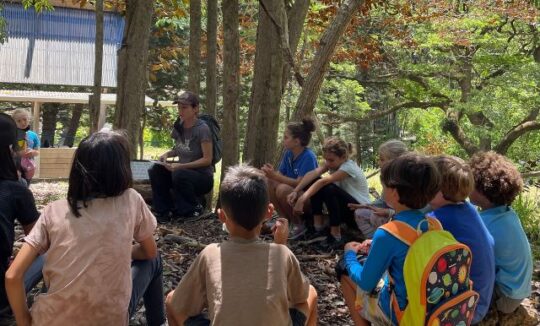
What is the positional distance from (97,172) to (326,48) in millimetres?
3165

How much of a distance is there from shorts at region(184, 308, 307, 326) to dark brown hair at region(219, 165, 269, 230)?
437 mm

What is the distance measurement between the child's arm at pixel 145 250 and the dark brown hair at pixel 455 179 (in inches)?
58.2

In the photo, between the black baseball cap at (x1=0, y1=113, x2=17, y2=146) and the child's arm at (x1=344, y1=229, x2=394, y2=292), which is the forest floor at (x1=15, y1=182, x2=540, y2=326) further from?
the black baseball cap at (x1=0, y1=113, x2=17, y2=146)

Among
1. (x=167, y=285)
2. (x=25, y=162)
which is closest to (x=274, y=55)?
(x=167, y=285)

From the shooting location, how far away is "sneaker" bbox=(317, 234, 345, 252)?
521cm

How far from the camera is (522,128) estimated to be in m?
14.7

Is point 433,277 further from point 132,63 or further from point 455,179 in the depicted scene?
point 132,63

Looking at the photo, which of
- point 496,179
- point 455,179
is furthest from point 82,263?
point 496,179

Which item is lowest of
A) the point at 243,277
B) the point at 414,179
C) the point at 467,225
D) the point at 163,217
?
the point at 163,217

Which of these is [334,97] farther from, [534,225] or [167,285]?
[167,285]

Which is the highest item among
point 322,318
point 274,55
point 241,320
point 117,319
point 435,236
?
point 274,55

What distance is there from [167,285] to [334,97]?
60.3ft

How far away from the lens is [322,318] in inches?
156

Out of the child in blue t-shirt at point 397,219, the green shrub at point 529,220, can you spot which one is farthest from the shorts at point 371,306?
the green shrub at point 529,220
